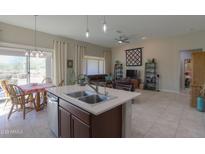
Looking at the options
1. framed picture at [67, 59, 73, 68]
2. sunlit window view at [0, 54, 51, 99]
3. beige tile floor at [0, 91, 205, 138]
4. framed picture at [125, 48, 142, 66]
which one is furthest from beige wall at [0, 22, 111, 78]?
framed picture at [125, 48, 142, 66]

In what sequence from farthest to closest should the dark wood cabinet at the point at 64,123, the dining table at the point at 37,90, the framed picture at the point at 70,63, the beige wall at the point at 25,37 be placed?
the framed picture at the point at 70,63, the beige wall at the point at 25,37, the dining table at the point at 37,90, the dark wood cabinet at the point at 64,123

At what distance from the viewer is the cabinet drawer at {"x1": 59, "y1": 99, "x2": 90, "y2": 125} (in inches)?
53.3

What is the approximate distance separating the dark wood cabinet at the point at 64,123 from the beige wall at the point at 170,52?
5.92 metres

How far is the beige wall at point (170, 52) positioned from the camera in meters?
5.23

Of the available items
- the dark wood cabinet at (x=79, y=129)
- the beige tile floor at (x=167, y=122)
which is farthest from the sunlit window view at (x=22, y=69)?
the beige tile floor at (x=167, y=122)

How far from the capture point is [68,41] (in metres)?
5.96

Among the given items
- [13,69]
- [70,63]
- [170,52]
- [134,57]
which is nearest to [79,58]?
[70,63]

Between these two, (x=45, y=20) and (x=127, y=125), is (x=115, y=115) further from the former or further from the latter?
(x=45, y=20)

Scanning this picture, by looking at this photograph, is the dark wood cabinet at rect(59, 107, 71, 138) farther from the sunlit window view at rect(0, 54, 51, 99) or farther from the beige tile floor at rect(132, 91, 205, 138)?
the sunlit window view at rect(0, 54, 51, 99)

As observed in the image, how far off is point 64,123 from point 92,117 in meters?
0.75

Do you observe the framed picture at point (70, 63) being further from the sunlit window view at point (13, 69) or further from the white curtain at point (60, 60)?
the sunlit window view at point (13, 69)
